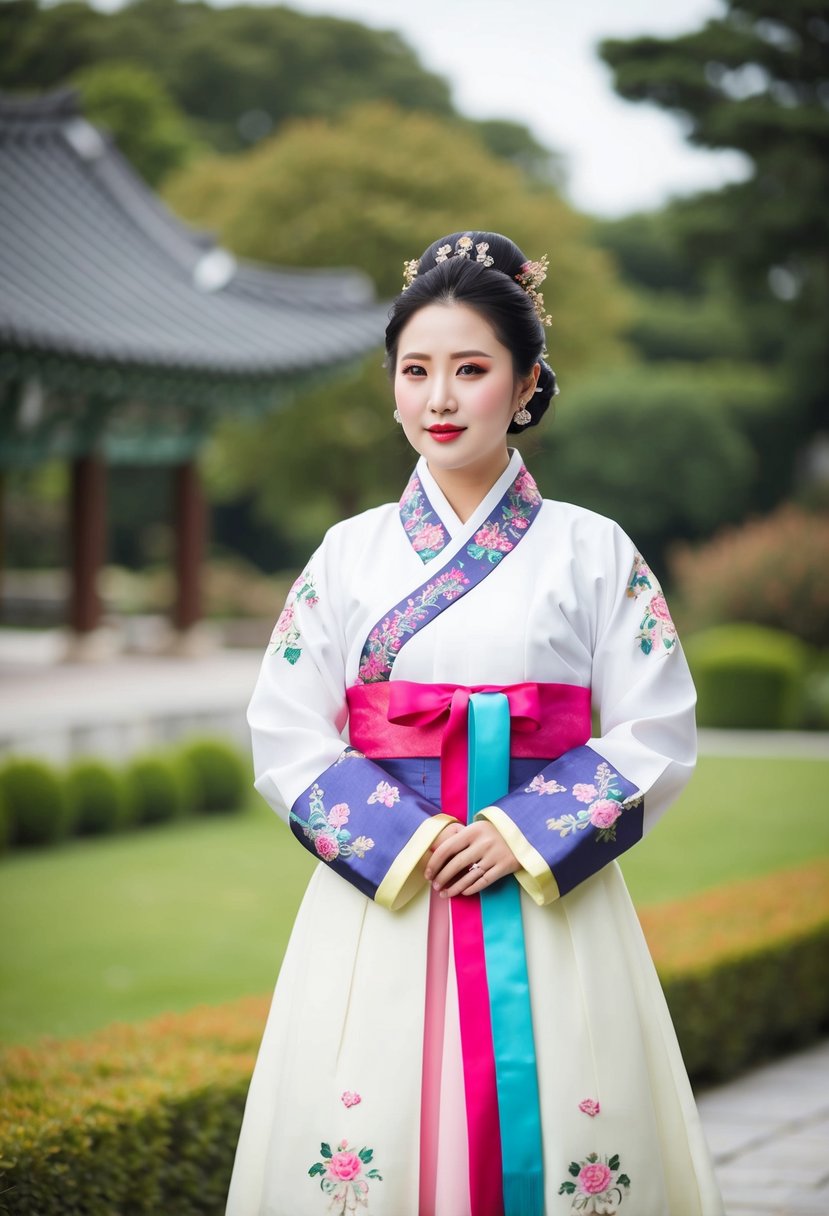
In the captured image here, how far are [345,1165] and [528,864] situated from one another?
54cm

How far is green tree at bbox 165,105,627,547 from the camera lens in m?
24.1

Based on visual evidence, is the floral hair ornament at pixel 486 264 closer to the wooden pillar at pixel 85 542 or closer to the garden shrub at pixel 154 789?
the garden shrub at pixel 154 789

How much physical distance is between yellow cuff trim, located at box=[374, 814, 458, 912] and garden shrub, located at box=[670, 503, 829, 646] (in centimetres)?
1535

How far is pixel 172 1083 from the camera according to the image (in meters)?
3.32

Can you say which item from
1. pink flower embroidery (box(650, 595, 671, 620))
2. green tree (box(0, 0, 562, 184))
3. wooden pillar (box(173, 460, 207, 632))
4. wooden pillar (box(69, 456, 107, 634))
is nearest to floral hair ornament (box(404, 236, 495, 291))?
pink flower embroidery (box(650, 595, 671, 620))

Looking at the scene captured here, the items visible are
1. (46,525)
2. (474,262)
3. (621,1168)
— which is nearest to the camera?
(621,1168)

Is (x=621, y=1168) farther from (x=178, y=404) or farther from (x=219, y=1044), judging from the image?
(x=178, y=404)

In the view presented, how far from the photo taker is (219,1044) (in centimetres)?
383

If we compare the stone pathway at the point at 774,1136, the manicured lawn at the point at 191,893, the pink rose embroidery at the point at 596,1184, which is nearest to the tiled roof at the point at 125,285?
the manicured lawn at the point at 191,893

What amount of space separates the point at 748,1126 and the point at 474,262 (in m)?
3.00

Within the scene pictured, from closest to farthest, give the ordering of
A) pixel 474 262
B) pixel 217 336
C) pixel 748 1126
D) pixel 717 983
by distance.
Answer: pixel 474 262
pixel 748 1126
pixel 717 983
pixel 217 336

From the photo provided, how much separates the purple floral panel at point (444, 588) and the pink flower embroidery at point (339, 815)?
0.73 feet

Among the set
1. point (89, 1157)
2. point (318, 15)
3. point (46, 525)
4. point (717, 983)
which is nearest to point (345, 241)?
point (46, 525)

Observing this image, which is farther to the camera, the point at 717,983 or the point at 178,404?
the point at 178,404
